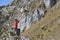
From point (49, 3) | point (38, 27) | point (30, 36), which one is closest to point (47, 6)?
point (49, 3)

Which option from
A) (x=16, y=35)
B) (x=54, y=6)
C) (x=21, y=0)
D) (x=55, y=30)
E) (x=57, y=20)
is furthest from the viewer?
(x=21, y=0)

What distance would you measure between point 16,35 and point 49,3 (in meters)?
15.2

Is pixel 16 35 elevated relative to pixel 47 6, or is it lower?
lower

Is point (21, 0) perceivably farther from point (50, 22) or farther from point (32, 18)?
point (50, 22)

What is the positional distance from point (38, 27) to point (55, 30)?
9840 millimetres

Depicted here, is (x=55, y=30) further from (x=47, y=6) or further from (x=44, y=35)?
(x=47, y=6)

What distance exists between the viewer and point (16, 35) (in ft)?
191

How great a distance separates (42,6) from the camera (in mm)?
73750

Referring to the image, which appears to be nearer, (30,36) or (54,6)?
(30,36)

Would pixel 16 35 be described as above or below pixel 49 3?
below

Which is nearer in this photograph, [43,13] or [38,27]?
[38,27]

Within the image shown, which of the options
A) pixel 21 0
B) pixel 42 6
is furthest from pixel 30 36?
pixel 21 0

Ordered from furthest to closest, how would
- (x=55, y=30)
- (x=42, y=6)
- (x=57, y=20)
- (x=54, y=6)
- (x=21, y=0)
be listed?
(x=21, y=0) → (x=42, y=6) → (x=54, y=6) → (x=57, y=20) → (x=55, y=30)

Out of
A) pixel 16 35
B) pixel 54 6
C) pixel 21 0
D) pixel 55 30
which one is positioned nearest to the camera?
pixel 55 30
